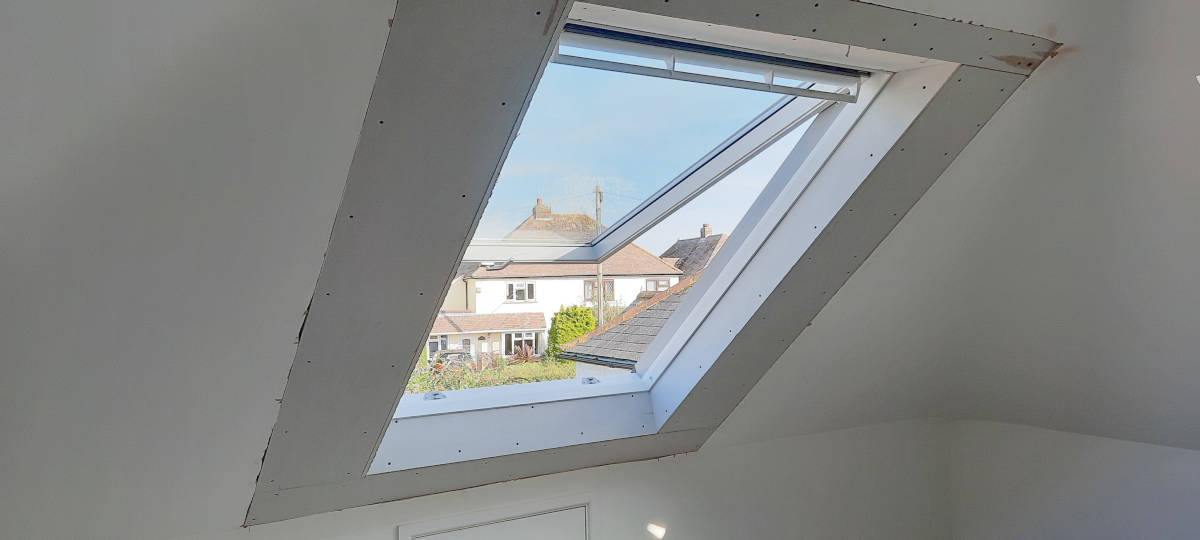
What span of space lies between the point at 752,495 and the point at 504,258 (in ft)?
5.15

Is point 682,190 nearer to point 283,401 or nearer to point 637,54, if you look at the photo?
point 637,54

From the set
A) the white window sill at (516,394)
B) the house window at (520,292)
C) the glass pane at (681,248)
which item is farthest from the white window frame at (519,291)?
the white window sill at (516,394)

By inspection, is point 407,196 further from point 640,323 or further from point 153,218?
point 640,323

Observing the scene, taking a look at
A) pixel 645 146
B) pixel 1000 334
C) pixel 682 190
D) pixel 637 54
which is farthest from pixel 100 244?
pixel 1000 334

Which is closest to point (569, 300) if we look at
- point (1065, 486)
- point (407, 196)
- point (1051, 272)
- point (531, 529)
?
point (531, 529)

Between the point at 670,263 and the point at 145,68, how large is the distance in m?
1.47

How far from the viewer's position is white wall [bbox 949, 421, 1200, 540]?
2717mm

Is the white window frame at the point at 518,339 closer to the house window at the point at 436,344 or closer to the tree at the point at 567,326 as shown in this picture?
the tree at the point at 567,326

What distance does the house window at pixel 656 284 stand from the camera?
7.11 ft

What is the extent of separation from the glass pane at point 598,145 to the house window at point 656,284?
306 millimetres

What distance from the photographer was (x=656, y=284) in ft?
7.16

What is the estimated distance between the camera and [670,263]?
6.97 feet

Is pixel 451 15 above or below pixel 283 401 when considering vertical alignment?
above

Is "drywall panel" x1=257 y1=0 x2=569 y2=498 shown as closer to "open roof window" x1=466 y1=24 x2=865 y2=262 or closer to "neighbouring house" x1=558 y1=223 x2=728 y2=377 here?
"open roof window" x1=466 y1=24 x2=865 y2=262
